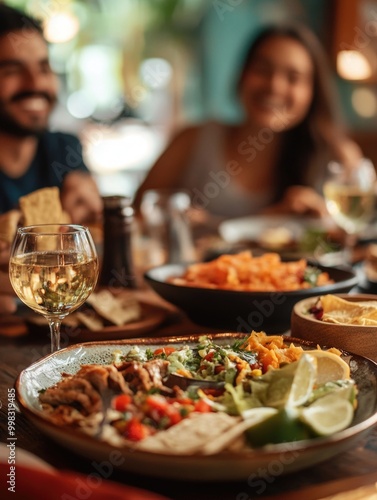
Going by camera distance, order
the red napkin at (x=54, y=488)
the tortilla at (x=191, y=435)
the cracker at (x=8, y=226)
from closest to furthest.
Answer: the red napkin at (x=54, y=488)
the tortilla at (x=191, y=435)
the cracker at (x=8, y=226)

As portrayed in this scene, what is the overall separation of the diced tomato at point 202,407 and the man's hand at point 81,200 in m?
1.65

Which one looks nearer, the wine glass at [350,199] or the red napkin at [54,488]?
the red napkin at [54,488]

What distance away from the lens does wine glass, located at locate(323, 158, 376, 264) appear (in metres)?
2.52

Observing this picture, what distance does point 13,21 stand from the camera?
332cm

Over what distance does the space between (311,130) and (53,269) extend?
3.30m

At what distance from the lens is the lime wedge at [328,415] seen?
897 millimetres

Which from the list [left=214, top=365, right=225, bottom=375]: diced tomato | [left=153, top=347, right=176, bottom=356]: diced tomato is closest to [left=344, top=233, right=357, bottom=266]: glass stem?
[left=153, top=347, right=176, bottom=356]: diced tomato

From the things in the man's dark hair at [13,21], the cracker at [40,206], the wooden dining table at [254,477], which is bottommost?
the wooden dining table at [254,477]

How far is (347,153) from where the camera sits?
4.09 metres

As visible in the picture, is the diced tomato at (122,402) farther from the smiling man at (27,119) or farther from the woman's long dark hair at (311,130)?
the woman's long dark hair at (311,130)

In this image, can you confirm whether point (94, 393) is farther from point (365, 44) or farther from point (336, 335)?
point (365, 44)

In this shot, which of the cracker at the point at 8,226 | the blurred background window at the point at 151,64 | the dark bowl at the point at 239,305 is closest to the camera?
the dark bowl at the point at 239,305

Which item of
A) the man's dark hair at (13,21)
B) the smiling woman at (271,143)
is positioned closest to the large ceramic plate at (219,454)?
the man's dark hair at (13,21)

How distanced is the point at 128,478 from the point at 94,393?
0.14 metres
